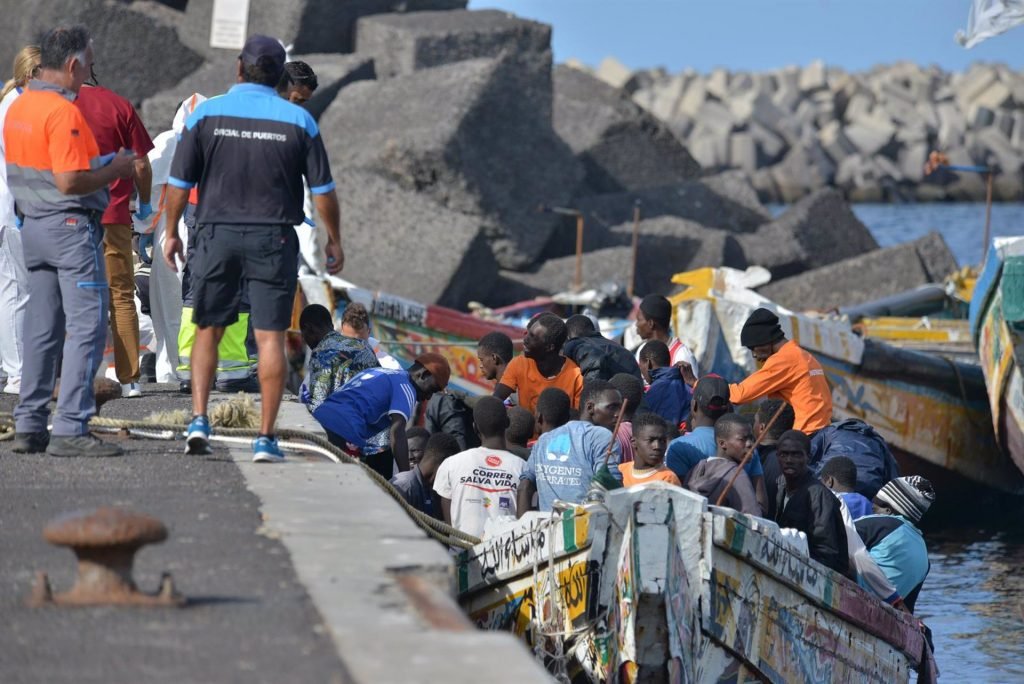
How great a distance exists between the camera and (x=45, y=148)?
24.8 ft

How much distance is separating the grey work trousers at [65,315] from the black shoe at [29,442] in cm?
3

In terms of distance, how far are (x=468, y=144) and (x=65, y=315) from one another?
50.2 ft

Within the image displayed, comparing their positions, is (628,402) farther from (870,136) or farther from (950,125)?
(950,125)

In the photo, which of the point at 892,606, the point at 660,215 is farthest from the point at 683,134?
the point at 892,606

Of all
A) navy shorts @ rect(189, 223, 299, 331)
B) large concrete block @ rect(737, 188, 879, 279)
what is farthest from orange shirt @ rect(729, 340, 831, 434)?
large concrete block @ rect(737, 188, 879, 279)

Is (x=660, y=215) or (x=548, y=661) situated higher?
(x=660, y=215)

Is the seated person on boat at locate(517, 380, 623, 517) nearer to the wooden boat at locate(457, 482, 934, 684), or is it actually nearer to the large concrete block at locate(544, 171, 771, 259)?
the wooden boat at locate(457, 482, 934, 684)

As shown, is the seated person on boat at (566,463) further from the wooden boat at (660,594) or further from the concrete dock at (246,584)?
the concrete dock at (246,584)

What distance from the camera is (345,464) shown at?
25.7ft

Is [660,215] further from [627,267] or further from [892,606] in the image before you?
[892,606]

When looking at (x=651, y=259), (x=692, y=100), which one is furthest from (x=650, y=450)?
(x=692, y=100)

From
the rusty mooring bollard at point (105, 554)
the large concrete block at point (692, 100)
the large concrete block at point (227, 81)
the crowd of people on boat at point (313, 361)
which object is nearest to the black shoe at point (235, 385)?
the crowd of people on boat at point (313, 361)

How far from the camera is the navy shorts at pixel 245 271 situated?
7.59 m

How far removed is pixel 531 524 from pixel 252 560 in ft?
6.89
